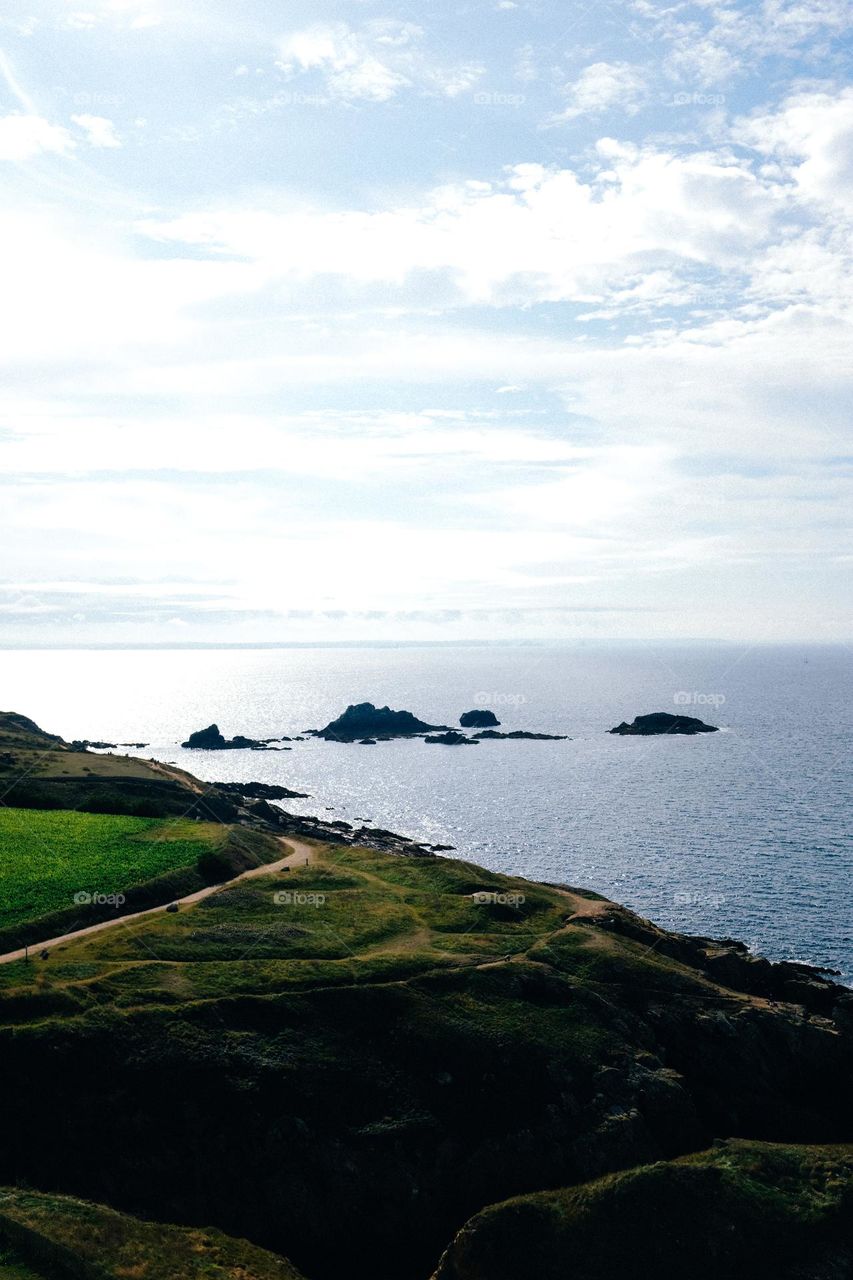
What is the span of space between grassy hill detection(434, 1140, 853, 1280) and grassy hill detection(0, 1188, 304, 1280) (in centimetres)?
1084

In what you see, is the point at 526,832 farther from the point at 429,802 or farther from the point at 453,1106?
the point at 453,1106

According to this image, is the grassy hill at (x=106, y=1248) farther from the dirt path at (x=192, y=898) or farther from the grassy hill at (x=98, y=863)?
the grassy hill at (x=98, y=863)

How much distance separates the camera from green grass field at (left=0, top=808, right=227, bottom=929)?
7106cm

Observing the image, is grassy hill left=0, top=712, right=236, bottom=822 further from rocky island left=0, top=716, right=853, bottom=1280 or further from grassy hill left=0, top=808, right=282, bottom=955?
rocky island left=0, top=716, right=853, bottom=1280

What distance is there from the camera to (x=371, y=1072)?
5400cm

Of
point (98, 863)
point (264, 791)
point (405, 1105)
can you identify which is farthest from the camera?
point (264, 791)

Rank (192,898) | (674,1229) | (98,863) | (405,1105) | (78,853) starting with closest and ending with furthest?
(674,1229) → (405,1105) → (192,898) → (98,863) → (78,853)

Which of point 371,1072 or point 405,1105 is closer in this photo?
point 405,1105

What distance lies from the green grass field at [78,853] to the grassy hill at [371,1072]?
8.15 m

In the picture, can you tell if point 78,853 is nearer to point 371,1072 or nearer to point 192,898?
point 192,898

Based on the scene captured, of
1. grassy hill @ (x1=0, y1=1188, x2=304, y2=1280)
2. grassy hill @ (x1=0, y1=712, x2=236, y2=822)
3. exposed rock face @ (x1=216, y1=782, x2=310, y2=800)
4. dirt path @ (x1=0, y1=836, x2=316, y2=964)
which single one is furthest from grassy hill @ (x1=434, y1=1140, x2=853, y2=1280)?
exposed rock face @ (x1=216, y1=782, x2=310, y2=800)

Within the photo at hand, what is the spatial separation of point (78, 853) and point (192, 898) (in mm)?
15284

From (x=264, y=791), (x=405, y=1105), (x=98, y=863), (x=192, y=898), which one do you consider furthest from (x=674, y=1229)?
(x=264, y=791)

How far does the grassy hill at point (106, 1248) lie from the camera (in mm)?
39125
